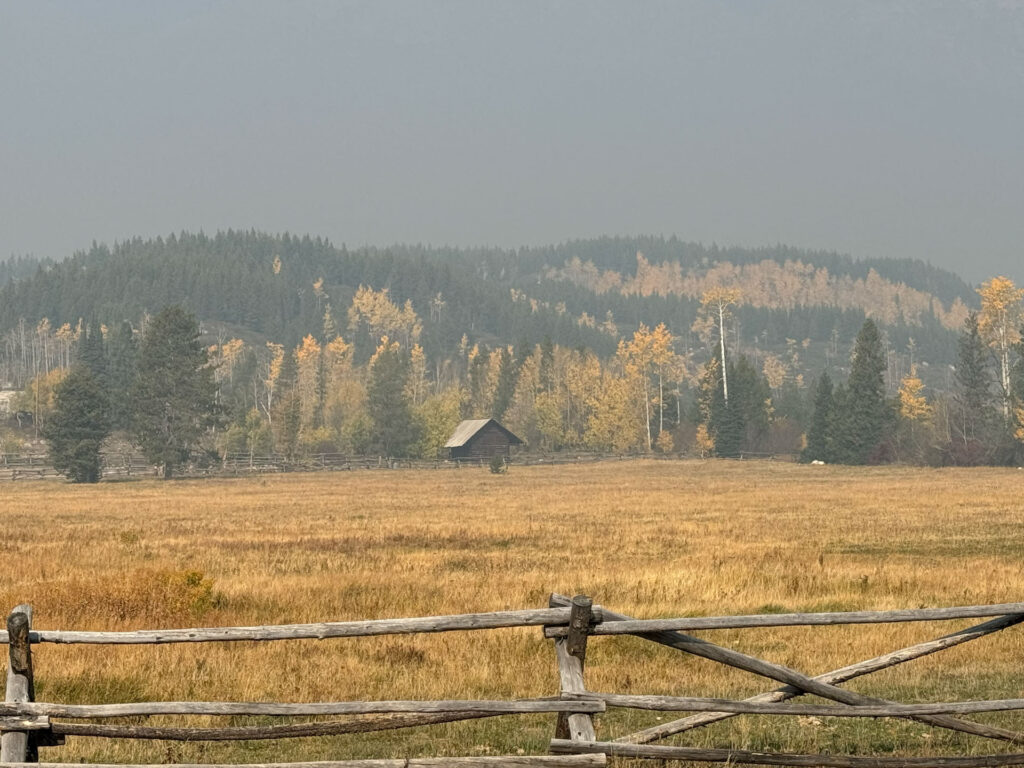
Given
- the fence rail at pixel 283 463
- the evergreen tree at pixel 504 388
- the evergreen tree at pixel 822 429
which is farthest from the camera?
the evergreen tree at pixel 504 388

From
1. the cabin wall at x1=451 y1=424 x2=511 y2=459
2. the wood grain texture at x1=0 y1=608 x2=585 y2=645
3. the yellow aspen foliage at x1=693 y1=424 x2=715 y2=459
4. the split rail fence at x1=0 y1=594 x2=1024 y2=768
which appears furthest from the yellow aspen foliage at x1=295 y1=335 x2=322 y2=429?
the split rail fence at x1=0 y1=594 x2=1024 y2=768

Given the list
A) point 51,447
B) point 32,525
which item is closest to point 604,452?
point 51,447

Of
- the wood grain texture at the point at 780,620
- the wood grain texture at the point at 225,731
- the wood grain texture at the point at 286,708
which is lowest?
the wood grain texture at the point at 225,731

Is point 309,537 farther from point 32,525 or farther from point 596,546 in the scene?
point 32,525

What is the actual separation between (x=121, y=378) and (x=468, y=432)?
1469 inches

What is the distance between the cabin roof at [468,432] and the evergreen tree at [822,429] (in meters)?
29.3

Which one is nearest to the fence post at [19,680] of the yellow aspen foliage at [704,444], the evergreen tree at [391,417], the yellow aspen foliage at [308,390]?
the evergreen tree at [391,417]

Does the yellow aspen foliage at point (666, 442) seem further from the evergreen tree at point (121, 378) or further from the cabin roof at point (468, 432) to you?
the evergreen tree at point (121, 378)

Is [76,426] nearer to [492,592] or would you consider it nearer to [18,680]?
[492,592]

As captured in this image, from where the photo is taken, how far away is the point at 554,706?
8297mm

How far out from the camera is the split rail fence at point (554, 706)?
8125mm

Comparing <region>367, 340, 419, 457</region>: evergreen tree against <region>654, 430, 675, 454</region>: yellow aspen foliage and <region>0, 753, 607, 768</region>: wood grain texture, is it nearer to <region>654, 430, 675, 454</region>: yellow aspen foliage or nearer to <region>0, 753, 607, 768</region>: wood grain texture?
<region>654, 430, 675, 454</region>: yellow aspen foliage

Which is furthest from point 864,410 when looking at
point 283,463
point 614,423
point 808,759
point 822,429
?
point 808,759

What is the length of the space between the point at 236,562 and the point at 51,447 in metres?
65.1
